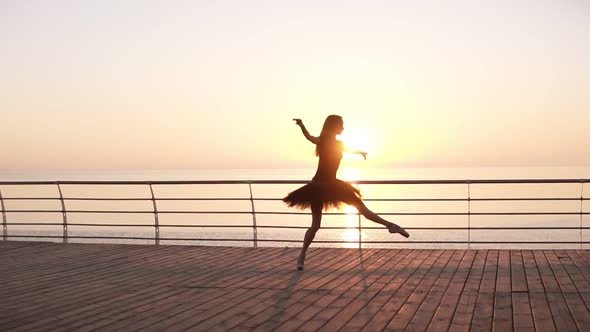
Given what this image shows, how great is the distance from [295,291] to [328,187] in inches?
73.3

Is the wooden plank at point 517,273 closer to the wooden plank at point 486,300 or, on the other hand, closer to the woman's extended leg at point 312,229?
the wooden plank at point 486,300

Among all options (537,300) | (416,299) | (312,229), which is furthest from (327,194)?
(537,300)

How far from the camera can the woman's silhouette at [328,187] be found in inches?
333

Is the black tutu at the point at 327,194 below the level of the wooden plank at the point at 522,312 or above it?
above

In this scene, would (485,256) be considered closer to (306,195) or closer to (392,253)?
(392,253)

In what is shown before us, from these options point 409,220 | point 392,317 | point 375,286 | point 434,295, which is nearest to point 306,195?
point 375,286

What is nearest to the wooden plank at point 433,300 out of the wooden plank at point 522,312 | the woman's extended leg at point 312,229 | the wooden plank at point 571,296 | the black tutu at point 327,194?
the wooden plank at point 522,312

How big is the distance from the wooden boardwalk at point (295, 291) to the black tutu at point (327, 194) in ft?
2.69

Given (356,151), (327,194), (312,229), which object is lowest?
(312,229)

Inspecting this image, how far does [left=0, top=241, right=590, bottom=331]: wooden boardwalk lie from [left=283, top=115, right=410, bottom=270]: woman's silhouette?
0.68 metres

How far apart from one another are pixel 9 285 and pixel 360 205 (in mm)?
4171

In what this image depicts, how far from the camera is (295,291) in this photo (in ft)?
23.1

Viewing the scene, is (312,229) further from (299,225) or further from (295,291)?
(299,225)

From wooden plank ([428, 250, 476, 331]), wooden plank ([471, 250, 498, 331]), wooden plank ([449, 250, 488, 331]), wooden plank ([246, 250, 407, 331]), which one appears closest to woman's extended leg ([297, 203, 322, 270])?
wooden plank ([246, 250, 407, 331])
